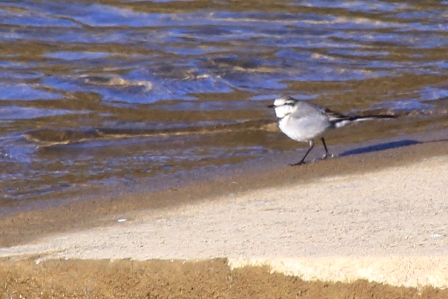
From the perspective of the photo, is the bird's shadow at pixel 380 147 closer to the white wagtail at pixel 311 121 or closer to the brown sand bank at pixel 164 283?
the white wagtail at pixel 311 121

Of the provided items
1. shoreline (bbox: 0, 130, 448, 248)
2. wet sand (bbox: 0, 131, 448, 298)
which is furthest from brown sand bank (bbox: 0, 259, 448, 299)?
shoreline (bbox: 0, 130, 448, 248)

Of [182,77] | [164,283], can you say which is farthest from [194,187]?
[182,77]

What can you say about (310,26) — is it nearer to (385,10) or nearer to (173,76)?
(385,10)

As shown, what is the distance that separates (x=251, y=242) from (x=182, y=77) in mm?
6734

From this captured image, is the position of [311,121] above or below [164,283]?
below

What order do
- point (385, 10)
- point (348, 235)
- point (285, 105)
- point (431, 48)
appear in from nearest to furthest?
point (348, 235) < point (285, 105) < point (431, 48) < point (385, 10)

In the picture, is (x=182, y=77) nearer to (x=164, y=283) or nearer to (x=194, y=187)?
(x=194, y=187)

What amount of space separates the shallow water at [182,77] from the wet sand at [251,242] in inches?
57.6

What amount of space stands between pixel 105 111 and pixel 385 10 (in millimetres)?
7232

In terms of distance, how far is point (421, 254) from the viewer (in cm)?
411

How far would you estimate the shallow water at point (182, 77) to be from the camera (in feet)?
26.8

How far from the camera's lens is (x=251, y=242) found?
15.0 feet

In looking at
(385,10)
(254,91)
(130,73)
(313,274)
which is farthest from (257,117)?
(385,10)

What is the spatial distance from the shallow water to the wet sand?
4.80 ft
